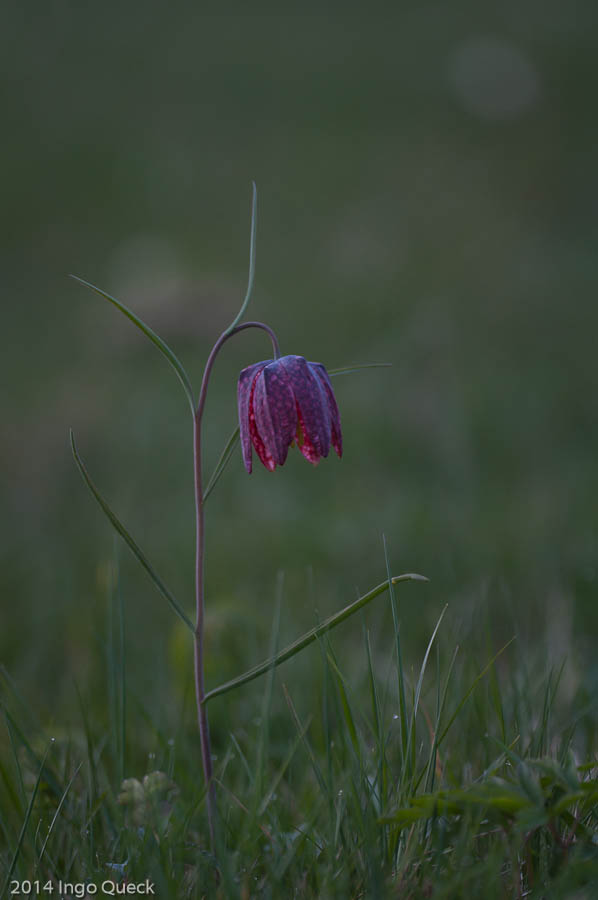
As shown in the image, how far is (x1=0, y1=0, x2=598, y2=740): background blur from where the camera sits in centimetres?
204

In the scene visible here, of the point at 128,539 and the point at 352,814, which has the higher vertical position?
the point at 128,539

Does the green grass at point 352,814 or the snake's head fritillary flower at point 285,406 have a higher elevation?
the snake's head fritillary flower at point 285,406

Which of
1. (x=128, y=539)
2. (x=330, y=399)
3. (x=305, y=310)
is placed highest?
(x=330, y=399)

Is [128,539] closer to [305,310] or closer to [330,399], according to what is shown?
[330,399]

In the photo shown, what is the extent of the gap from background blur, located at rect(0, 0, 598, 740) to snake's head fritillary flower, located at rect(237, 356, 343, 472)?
410mm

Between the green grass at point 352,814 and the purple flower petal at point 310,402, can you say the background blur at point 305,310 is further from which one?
the purple flower petal at point 310,402

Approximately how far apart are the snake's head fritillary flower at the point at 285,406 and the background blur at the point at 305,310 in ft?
1.35

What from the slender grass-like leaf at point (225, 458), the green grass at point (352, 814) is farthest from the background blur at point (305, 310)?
the slender grass-like leaf at point (225, 458)

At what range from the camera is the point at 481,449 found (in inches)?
116

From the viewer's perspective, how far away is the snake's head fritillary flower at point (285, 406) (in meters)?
0.95

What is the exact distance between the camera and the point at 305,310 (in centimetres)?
439

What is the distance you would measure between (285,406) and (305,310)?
3522mm

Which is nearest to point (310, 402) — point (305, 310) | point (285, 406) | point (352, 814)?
point (285, 406)

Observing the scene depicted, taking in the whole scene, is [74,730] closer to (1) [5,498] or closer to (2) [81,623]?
(2) [81,623]
